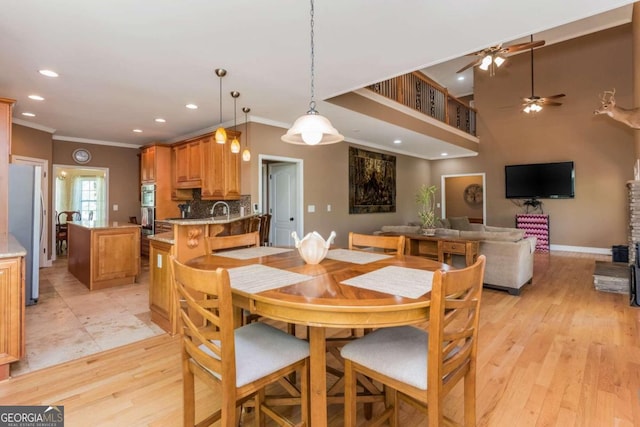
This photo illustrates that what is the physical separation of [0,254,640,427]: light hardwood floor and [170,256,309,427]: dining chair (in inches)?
19.5

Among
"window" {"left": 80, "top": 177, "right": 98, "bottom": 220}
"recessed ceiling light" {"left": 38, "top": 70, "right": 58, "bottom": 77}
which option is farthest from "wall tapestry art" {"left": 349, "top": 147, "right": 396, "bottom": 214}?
"window" {"left": 80, "top": 177, "right": 98, "bottom": 220}

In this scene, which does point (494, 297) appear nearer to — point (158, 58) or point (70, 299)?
point (158, 58)

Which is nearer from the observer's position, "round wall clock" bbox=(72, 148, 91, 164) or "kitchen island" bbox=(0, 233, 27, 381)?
"kitchen island" bbox=(0, 233, 27, 381)

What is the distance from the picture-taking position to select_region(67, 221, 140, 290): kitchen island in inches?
165

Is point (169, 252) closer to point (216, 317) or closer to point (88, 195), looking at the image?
point (216, 317)

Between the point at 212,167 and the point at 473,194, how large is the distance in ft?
28.3

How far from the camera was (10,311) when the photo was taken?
2086 mm

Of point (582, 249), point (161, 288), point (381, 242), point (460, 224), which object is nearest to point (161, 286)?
point (161, 288)

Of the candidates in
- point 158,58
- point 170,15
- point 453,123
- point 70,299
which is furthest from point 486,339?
point 453,123

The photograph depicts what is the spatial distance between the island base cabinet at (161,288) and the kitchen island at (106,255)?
1.67 metres

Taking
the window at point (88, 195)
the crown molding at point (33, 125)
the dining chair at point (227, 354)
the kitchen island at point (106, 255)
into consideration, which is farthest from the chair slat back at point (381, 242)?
the window at point (88, 195)

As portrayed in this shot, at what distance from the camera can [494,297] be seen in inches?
155

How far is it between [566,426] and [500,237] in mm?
2836

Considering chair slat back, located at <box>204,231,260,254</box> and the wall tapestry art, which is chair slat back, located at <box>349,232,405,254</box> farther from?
the wall tapestry art
